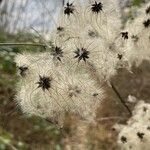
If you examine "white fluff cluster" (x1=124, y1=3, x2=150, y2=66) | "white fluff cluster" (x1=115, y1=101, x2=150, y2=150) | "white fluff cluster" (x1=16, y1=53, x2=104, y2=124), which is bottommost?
"white fluff cluster" (x1=115, y1=101, x2=150, y2=150)

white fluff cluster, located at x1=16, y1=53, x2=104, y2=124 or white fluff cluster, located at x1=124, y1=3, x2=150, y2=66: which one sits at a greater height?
white fluff cluster, located at x1=124, y1=3, x2=150, y2=66

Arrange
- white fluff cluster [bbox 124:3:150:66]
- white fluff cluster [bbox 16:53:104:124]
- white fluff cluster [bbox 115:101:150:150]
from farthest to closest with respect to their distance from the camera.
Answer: white fluff cluster [bbox 115:101:150:150]
white fluff cluster [bbox 124:3:150:66]
white fluff cluster [bbox 16:53:104:124]

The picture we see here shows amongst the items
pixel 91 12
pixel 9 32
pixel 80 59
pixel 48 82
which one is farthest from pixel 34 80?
pixel 9 32

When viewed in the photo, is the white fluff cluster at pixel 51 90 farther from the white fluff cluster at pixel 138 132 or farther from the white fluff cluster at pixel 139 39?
the white fluff cluster at pixel 138 132

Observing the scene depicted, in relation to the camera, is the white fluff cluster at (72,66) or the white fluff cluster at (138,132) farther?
the white fluff cluster at (138,132)

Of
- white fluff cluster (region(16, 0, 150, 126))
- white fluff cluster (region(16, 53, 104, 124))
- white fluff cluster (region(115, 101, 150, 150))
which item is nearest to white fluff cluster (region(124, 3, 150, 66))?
white fluff cluster (region(16, 0, 150, 126))

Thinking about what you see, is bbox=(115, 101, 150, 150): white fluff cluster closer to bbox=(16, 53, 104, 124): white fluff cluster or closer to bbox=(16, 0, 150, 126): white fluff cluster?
bbox=(16, 0, 150, 126): white fluff cluster

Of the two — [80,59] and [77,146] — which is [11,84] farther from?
[80,59]

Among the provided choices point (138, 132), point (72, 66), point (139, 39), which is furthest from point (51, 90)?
point (138, 132)

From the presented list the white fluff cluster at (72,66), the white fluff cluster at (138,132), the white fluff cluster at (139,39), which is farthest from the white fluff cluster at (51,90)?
the white fluff cluster at (138,132)

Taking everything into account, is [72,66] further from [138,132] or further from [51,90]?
[138,132]
